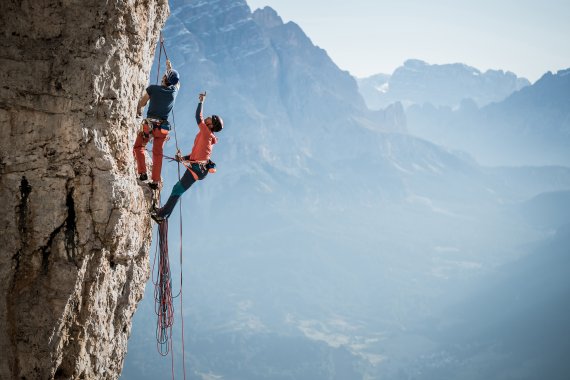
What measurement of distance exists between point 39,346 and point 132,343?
105681mm

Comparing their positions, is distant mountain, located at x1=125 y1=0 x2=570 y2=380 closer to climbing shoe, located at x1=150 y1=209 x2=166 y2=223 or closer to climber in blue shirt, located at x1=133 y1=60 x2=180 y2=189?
climbing shoe, located at x1=150 y1=209 x2=166 y2=223

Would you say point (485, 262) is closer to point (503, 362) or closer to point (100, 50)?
point (503, 362)

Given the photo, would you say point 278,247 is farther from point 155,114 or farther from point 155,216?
point 155,114

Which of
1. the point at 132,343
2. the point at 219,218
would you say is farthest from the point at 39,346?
the point at 219,218

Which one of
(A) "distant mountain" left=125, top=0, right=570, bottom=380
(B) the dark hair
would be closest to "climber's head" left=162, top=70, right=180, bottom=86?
(B) the dark hair

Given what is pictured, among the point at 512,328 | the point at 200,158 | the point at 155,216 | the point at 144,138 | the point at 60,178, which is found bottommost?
the point at 512,328

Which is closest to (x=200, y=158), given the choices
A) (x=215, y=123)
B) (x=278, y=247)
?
(x=215, y=123)

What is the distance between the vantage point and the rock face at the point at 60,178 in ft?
16.1

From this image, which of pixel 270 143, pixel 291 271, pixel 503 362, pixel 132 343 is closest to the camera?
pixel 503 362

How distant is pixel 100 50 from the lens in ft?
17.5

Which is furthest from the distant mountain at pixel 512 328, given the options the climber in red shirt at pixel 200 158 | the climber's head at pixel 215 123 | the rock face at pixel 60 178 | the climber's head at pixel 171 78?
the rock face at pixel 60 178

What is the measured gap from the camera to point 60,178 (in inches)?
200

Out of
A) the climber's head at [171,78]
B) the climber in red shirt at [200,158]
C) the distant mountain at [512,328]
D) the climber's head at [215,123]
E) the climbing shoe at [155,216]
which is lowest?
the distant mountain at [512,328]

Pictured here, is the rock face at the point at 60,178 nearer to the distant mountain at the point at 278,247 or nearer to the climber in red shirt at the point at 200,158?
the climber in red shirt at the point at 200,158
